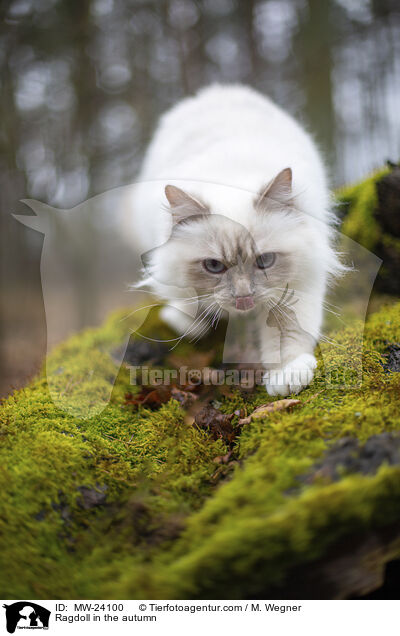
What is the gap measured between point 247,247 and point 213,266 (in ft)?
0.60

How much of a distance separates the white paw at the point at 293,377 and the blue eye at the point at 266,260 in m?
0.43

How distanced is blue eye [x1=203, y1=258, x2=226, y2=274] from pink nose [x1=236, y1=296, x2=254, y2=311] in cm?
15

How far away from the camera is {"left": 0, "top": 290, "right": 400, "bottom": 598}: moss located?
0.91 meters

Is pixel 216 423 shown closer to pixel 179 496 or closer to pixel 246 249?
pixel 179 496

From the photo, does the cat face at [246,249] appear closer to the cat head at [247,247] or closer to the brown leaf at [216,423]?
the cat head at [247,247]

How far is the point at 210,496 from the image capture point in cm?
124

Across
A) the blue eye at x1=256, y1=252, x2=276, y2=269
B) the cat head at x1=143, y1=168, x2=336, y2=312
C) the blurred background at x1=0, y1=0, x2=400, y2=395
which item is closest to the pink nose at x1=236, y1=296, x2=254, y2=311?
the cat head at x1=143, y1=168, x2=336, y2=312

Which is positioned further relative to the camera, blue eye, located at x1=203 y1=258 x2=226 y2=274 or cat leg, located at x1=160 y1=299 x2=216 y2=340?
cat leg, located at x1=160 y1=299 x2=216 y2=340

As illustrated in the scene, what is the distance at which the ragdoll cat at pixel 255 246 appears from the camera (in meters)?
1.74

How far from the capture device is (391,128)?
519cm

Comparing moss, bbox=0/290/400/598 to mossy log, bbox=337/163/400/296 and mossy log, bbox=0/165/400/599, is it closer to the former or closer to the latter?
mossy log, bbox=0/165/400/599

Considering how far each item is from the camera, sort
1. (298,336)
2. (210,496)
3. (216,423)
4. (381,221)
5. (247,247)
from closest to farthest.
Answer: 1. (210,496)
2. (216,423)
3. (247,247)
4. (298,336)
5. (381,221)

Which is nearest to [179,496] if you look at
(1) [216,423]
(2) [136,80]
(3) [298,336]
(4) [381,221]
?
(1) [216,423]
